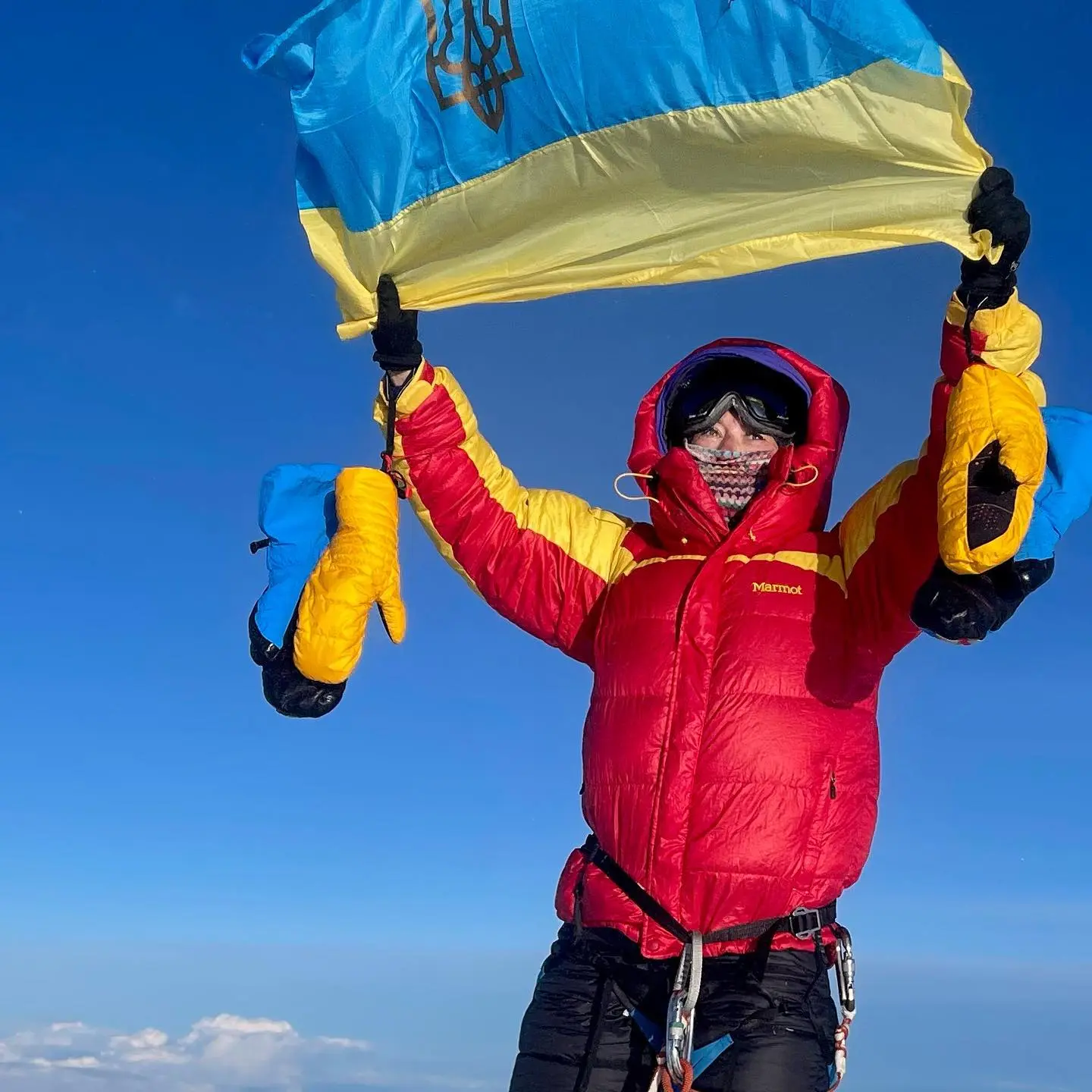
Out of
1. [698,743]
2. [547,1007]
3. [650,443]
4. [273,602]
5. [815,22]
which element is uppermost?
[815,22]

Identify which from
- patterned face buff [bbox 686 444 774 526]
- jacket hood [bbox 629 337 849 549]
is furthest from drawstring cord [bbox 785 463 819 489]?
patterned face buff [bbox 686 444 774 526]

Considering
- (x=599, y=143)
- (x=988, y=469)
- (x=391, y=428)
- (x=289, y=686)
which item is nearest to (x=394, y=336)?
(x=391, y=428)

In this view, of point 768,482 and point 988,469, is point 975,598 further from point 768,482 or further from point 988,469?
point 768,482

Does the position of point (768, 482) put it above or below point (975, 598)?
above

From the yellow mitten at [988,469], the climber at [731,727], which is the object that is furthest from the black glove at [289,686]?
the yellow mitten at [988,469]

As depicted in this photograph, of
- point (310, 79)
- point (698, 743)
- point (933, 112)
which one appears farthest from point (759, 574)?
point (310, 79)

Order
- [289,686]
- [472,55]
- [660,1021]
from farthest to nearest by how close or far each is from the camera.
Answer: [472,55]
[289,686]
[660,1021]

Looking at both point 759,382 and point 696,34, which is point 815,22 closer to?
point 696,34

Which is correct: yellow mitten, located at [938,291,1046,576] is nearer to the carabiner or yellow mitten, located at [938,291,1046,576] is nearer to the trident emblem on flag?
the carabiner
